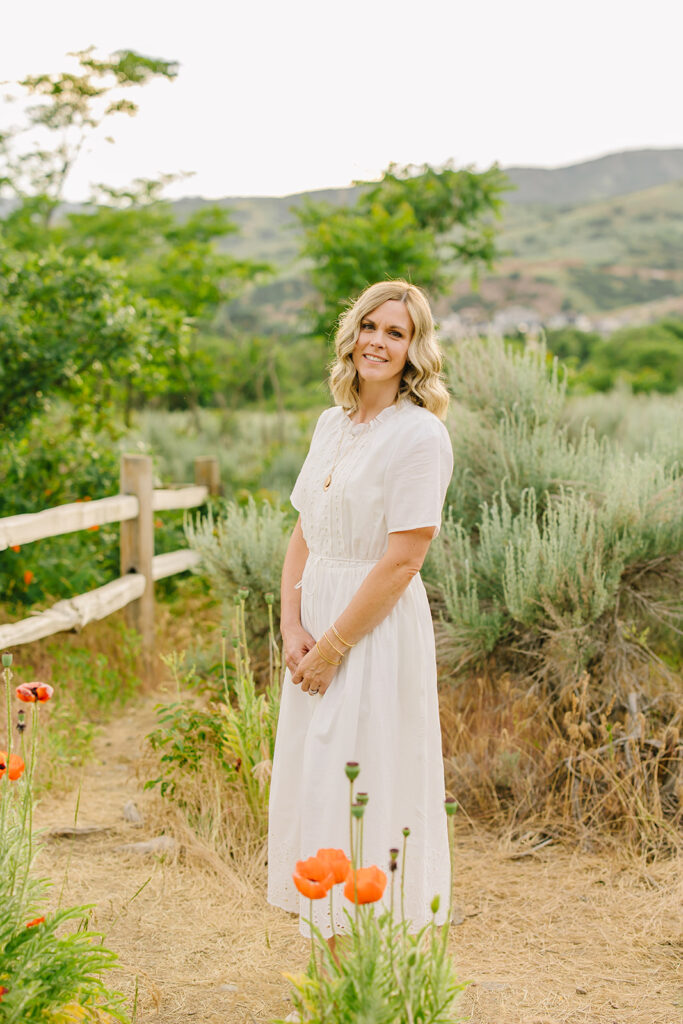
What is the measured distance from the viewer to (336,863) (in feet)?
5.02

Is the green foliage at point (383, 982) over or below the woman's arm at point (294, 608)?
below

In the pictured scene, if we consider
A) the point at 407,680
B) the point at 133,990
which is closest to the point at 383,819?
the point at 407,680

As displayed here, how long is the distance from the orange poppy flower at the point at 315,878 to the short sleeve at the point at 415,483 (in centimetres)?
99

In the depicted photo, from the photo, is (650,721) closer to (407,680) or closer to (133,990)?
(407,680)

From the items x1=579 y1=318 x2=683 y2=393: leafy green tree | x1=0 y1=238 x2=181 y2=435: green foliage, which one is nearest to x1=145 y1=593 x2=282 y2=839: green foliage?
x1=0 y1=238 x2=181 y2=435: green foliage

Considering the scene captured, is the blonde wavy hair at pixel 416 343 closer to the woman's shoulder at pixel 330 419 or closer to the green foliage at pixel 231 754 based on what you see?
the woman's shoulder at pixel 330 419

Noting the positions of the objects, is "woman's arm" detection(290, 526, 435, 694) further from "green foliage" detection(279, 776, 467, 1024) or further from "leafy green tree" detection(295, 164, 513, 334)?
"leafy green tree" detection(295, 164, 513, 334)

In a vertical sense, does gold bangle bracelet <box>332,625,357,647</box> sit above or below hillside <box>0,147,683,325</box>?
below

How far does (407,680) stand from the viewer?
96.3 inches

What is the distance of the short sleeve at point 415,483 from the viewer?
7.63 feet

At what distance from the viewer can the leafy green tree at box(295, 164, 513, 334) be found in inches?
364

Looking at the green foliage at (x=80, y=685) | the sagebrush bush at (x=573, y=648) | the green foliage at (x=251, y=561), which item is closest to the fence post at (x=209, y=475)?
the green foliage at (x=80, y=685)

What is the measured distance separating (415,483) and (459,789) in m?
2.13

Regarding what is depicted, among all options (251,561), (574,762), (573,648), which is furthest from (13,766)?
(251,561)
